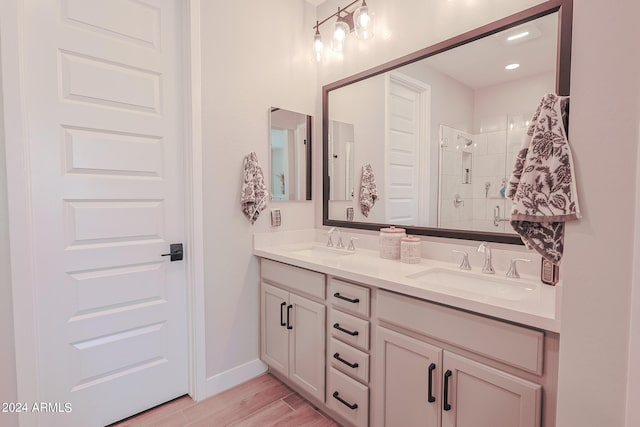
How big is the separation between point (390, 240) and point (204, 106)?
1.39 meters

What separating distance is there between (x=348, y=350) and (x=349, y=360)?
0.05 meters

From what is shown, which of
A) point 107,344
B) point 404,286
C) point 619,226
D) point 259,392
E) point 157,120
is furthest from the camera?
point 259,392

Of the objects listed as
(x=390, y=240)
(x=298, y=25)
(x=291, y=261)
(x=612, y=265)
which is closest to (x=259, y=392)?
(x=291, y=261)

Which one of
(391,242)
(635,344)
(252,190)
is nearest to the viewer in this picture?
(635,344)

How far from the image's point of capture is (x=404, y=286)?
1279mm

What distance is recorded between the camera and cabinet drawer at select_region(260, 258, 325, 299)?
1709mm

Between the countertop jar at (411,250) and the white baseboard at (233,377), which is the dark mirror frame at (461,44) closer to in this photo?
the countertop jar at (411,250)

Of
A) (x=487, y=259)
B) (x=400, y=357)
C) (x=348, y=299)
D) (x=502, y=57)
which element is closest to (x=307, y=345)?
(x=348, y=299)

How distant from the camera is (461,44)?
162cm

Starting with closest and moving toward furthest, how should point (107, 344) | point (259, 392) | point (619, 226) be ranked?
point (619, 226) → point (107, 344) → point (259, 392)

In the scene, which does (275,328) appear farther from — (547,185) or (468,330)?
(547,185)

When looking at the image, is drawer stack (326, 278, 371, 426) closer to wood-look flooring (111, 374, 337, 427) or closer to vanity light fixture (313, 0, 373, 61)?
wood-look flooring (111, 374, 337, 427)

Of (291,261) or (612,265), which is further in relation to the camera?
(291,261)

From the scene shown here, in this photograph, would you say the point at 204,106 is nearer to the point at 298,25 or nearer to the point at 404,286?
the point at 298,25
